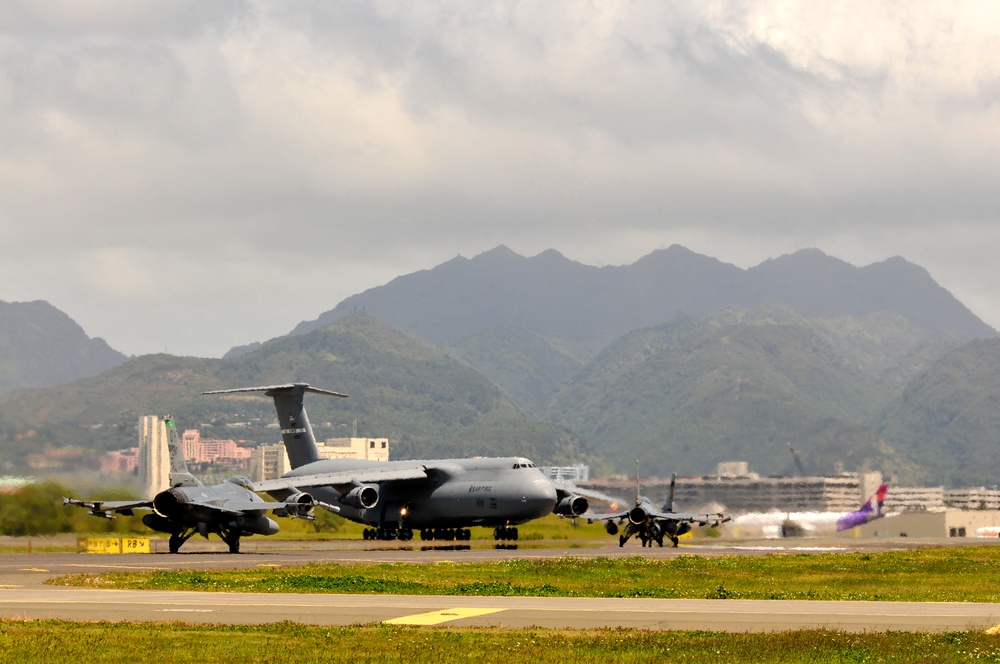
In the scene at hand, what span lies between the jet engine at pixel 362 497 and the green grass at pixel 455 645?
193 ft

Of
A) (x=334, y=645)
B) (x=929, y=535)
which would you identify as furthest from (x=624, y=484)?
(x=334, y=645)

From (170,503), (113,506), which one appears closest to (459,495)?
(113,506)

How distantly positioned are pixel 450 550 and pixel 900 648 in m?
50.0

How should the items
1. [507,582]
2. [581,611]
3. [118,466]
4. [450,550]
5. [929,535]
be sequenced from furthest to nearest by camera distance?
[929,535] → [118,466] → [450,550] → [507,582] → [581,611]

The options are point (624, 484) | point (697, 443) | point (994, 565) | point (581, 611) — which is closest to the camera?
point (581, 611)

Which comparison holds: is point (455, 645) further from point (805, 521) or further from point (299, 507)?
point (805, 521)

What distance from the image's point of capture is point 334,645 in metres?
24.8

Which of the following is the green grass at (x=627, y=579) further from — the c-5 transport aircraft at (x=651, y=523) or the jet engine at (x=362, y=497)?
the jet engine at (x=362, y=497)

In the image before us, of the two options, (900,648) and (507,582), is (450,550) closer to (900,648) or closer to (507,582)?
→ (507,582)

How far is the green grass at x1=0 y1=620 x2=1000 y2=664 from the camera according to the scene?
23422mm

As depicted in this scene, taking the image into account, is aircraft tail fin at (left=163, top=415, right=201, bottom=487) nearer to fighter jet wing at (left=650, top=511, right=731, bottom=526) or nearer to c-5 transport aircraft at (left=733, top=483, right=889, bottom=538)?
fighter jet wing at (left=650, top=511, right=731, bottom=526)

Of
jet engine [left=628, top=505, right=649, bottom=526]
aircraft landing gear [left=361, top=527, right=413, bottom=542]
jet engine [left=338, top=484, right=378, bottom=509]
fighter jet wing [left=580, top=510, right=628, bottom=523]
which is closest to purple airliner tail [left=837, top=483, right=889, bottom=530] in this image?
fighter jet wing [left=580, top=510, right=628, bottom=523]

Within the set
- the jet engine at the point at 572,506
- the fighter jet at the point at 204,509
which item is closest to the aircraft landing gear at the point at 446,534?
the jet engine at the point at 572,506

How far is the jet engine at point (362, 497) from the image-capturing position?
86.4 m
